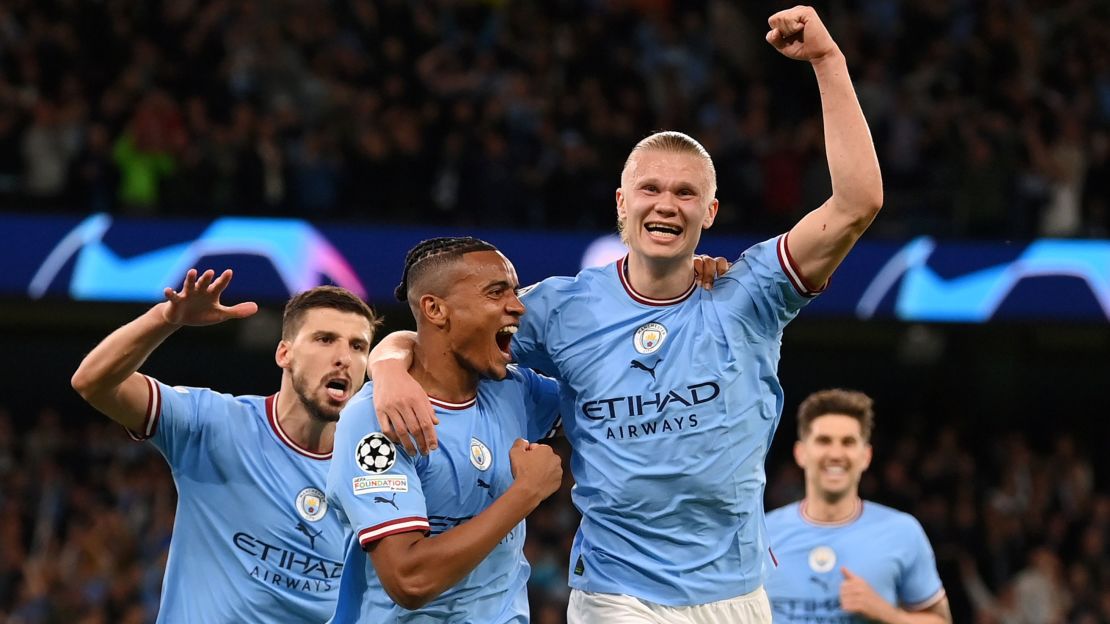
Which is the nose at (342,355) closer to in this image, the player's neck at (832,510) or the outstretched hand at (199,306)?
the outstretched hand at (199,306)

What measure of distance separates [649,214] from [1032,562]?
10.5 meters

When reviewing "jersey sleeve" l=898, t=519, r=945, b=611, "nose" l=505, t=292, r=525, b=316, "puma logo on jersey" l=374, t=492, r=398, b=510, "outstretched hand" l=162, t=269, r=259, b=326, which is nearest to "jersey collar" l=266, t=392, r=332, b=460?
"outstretched hand" l=162, t=269, r=259, b=326

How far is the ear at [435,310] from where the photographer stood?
4836 mm

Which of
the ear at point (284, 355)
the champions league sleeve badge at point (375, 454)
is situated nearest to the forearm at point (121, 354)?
the ear at point (284, 355)

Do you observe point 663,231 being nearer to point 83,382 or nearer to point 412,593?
point 412,593

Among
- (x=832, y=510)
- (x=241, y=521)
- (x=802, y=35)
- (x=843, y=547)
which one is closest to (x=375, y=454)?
(x=241, y=521)

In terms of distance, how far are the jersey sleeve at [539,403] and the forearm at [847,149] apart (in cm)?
119

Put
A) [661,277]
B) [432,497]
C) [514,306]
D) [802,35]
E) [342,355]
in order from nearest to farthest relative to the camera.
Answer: [432,497], [802,35], [514,306], [661,277], [342,355]

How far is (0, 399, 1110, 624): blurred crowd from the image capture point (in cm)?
1284

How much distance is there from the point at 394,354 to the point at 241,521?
1.41 meters

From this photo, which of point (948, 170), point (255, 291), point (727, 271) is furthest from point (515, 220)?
point (727, 271)

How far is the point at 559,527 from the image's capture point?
14266 mm

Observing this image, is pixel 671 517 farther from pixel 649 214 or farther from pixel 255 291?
pixel 255 291

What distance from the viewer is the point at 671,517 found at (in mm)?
4855
